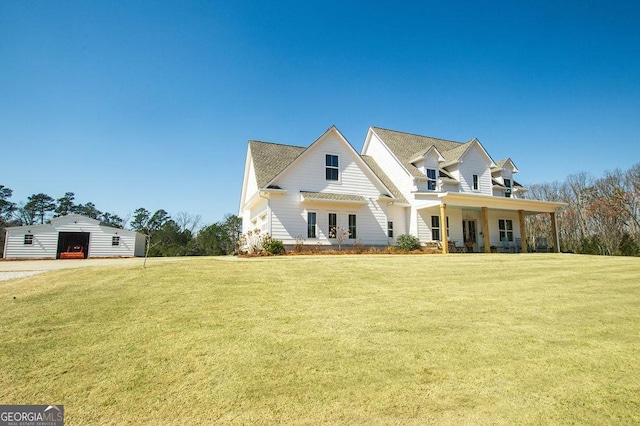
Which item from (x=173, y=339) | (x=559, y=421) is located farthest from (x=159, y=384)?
(x=559, y=421)

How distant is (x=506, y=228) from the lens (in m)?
25.3

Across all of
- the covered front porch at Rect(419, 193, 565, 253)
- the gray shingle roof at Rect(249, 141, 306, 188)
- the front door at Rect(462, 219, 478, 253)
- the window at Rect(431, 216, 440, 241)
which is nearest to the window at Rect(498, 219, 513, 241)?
the covered front porch at Rect(419, 193, 565, 253)

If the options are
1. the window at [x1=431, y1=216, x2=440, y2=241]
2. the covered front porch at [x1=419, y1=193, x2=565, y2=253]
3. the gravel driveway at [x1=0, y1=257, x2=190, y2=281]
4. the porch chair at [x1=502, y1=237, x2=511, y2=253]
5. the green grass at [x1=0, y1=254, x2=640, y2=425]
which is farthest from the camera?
the porch chair at [x1=502, y1=237, x2=511, y2=253]

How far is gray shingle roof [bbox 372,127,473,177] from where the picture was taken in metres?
24.0

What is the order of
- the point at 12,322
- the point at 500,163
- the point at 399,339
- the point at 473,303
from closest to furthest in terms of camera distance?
1. the point at 399,339
2. the point at 12,322
3. the point at 473,303
4. the point at 500,163

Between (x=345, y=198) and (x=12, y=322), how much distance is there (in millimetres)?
15385

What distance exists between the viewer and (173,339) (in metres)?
4.26

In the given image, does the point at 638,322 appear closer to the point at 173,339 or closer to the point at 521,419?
the point at 521,419

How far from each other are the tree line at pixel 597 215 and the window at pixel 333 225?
23480 millimetres

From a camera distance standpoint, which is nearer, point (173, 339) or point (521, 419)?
point (521, 419)

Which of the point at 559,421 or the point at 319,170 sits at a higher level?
the point at 319,170

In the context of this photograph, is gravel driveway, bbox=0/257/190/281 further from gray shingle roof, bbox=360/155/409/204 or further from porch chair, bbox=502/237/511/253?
porch chair, bbox=502/237/511/253

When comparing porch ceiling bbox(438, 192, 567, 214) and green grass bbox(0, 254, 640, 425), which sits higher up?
porch ceiling bbox(438, 192, 567, 214)

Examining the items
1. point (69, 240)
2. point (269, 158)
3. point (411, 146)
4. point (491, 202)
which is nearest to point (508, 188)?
point (491, 202)
